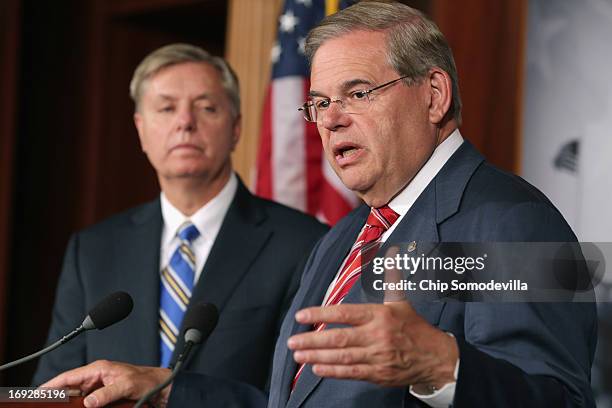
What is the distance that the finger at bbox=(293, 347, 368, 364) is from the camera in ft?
4.88

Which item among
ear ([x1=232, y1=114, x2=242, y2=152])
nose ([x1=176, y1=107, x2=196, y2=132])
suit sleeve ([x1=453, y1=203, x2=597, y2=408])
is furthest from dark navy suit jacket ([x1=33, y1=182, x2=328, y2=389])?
suit sleeve ([x1=453, y1=203, x2=597, y2=408])

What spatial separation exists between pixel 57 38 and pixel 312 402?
414 cm

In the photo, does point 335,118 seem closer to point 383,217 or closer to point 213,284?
point 383,217

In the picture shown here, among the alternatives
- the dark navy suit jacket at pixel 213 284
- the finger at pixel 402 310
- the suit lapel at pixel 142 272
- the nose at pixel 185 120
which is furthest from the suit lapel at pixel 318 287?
the nose at pixel 185 120

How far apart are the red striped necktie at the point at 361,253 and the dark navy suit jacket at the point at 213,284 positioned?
814 millimetres

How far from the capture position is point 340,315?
149cm

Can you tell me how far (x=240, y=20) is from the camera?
4.75 metres

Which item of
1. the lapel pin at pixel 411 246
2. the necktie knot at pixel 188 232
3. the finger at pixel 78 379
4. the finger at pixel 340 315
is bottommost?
the finger at pixel 78 379

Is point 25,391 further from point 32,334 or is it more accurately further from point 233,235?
point 32,334

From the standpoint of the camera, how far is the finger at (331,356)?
1.49m

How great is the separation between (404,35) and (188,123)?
4.12 feet

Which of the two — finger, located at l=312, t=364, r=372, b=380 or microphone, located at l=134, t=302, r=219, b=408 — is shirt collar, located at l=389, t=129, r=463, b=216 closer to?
microphone, located at l=134, t=302, r=219, b=408

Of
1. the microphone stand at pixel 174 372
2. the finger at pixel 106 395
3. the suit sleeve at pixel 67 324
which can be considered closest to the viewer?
the microphone stand at pixel 174 372

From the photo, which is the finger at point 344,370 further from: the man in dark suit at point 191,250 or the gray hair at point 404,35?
the man in dark suit at point 191,250
